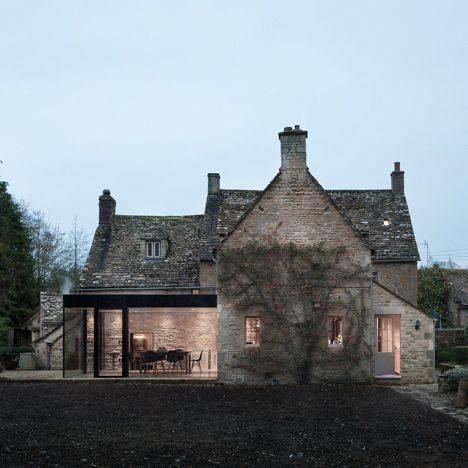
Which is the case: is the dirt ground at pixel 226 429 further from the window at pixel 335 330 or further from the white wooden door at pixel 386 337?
the white wooden door at pixel 386 337

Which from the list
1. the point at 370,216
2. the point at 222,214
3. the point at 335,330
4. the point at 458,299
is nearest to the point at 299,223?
the point at 335,330

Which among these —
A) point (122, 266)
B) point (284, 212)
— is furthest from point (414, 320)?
point (122, 266)

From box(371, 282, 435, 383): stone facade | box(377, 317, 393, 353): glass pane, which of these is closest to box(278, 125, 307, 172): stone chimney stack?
box(371, 282, 435, 383): stone facade

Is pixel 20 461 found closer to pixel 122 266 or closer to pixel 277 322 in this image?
pixel 277 322

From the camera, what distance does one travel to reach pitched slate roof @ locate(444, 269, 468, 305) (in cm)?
4330

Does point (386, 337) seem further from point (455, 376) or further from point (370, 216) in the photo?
point (370, 216)

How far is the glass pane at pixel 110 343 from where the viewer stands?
2739 centimetres

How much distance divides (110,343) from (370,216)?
13.7 metres

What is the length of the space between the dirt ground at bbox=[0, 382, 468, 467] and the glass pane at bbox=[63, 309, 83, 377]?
484 centimetres

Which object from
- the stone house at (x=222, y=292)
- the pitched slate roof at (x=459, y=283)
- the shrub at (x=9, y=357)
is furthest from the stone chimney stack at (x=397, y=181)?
the shrub at (x=9, y=357)

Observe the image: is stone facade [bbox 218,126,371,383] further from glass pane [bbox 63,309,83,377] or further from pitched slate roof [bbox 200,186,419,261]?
glass pane [bbox 63,309,83,377]

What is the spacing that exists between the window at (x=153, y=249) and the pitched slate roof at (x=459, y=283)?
21646mm

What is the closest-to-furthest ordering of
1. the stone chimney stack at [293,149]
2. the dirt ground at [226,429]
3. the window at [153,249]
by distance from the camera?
1. the dirt ground at [226,429]
2. the stone chimney stack at [293,149]
3. the window at [153,249]

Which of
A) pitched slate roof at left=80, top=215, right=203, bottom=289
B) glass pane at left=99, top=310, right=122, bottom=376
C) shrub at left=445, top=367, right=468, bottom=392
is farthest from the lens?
pitched slate roof at left=80, top=215, right=203, bottom=289
